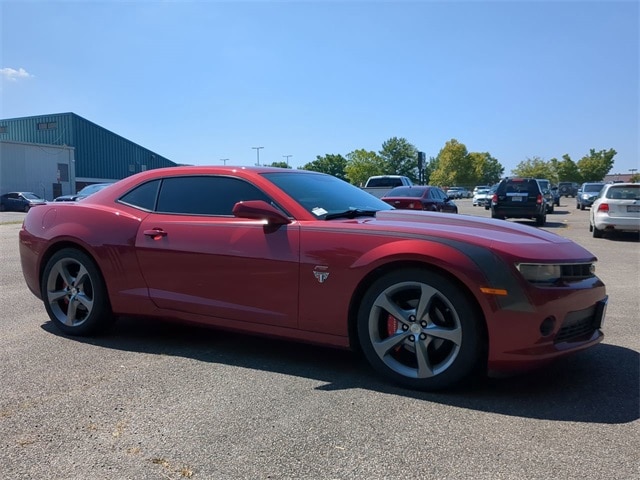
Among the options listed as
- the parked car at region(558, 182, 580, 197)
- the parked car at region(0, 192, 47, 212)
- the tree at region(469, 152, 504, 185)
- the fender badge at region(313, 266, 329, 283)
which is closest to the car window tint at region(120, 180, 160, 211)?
the fender badge at region(313, 266, 329, 283)

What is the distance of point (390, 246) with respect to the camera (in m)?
3.28

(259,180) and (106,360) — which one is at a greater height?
(259,180)

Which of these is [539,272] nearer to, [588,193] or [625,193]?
[625,193]

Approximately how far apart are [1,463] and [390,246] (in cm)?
233

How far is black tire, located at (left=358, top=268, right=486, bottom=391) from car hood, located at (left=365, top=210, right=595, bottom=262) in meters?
0.30

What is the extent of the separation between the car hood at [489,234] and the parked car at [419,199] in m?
9.87

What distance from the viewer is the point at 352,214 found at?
13.0ft

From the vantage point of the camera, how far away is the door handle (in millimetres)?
4082

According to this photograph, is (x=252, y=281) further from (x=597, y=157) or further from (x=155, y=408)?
(x=597, y=157)

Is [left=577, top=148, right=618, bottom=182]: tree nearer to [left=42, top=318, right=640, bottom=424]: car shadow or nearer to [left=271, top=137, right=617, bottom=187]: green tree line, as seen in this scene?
[left=271, top=137, right=617, bottom=187]: green tree line

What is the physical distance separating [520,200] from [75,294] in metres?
16.1

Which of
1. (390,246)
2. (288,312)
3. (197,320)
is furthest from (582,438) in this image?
(197,320)

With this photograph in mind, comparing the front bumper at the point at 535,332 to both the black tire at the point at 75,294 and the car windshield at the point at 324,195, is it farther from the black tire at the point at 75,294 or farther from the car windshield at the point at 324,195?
the black tire at the point at 75,294

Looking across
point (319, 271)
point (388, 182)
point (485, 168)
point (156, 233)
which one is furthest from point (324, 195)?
point (485, 168)
